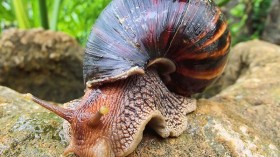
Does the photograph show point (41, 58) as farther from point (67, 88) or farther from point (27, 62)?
point (67, 88)

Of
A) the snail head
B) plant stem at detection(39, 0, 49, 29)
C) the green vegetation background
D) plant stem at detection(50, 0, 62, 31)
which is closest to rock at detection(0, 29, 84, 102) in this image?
plant stem at detection(39, 0, 49, 29)

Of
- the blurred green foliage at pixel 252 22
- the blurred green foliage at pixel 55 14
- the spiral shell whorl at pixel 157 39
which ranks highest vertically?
the spiral shell whorl at pixel 157 39

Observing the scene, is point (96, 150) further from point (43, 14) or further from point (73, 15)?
point (73, 15)

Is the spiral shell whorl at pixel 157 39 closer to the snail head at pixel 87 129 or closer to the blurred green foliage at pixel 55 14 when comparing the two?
the snail head at pixel 87 129

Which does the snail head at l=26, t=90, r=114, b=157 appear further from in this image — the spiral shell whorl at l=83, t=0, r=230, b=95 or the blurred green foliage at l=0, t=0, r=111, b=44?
the blurred green foliage at l=0, t=0, r=111, b=44

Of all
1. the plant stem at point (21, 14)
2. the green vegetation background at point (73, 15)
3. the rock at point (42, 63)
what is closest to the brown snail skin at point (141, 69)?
the rock at point (42, 63)

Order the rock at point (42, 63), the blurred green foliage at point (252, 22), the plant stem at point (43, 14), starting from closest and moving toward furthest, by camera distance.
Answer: the rock at point (42, 63), the plant stem at point (43, 14), the blurred green foliage at point (252, 22)
